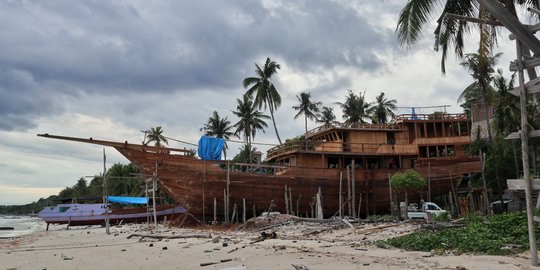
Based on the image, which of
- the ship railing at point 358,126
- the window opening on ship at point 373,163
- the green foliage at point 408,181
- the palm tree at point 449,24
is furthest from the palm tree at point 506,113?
the palm tree at point 449,24

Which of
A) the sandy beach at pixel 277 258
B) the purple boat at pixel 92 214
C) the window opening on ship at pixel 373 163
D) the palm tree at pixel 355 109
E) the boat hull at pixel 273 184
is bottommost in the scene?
the purple boat at pixel 92 214

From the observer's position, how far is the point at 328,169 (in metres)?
27.8

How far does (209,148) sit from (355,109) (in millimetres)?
31111

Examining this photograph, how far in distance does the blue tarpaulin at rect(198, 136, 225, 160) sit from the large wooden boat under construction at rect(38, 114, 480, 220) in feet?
1.61

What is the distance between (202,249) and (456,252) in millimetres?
6357

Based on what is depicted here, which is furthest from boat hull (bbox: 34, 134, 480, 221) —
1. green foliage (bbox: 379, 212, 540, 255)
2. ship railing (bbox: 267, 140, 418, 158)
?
green foliage (bbox: 379, 212, 540, 255)

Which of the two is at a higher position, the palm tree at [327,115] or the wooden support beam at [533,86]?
the palm tree at [327,115]

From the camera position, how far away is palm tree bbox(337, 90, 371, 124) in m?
52.5

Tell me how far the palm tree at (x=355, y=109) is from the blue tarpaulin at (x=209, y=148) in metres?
29.4

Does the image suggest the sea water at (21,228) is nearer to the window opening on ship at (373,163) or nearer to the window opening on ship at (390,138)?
the window opening on ship at (373,163)

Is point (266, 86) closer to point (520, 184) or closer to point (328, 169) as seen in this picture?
point (328, 169)

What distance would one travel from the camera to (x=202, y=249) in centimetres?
1134

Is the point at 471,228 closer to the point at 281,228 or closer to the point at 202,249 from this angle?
the point at 202,249

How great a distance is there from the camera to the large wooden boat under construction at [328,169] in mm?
24766
